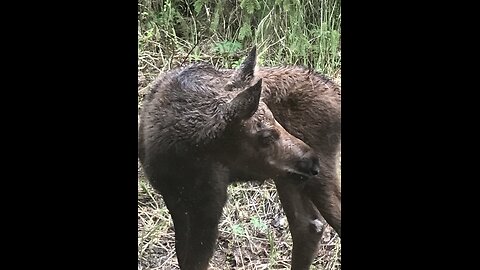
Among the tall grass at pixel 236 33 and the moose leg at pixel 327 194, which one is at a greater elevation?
the tall grass at pixel 236 33

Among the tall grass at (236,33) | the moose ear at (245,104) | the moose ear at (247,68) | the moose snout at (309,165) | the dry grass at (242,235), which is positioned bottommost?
the dry grass at (242,235)

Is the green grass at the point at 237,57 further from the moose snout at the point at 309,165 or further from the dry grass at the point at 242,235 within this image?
the moose snout at the point at 309,165

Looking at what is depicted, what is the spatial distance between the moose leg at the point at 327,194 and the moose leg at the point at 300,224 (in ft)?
0.09

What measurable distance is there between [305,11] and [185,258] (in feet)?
2.92

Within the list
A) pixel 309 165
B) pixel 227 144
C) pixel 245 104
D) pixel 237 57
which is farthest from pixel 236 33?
pixel 309 165

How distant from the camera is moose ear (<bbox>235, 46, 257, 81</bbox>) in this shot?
234cm

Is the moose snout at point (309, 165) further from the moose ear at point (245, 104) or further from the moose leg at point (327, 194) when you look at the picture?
the moose ear at point (245, 104)

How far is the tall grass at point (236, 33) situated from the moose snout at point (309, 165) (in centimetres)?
28

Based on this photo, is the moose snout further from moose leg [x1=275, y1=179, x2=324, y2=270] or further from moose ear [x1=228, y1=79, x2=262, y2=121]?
moose ear [x1=228, y1=79, x2=262, y2=121]

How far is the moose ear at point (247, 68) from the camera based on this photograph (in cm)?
234

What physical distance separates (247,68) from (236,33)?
12 centimetres

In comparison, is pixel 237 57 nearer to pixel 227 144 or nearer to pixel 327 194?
pixel 227 144

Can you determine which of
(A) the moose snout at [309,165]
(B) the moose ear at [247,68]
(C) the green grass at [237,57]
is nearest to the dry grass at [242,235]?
(C) the green grass at [237,57]

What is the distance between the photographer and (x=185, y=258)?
92.3 inches
